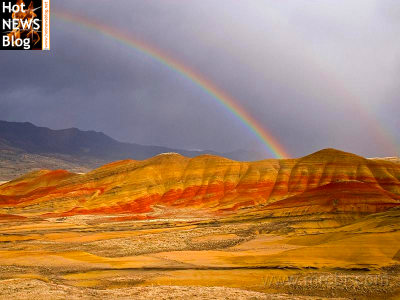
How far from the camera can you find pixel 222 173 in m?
131

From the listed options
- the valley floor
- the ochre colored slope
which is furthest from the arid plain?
the ochre colored slope

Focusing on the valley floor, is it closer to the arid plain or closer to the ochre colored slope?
the arid plain

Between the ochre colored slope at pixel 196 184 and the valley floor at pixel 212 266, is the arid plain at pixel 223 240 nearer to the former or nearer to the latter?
the valley floor at pixel 212 266

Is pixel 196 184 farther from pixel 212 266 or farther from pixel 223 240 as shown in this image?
pixel 212 266

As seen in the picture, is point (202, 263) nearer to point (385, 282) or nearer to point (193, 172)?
point (385, 282)

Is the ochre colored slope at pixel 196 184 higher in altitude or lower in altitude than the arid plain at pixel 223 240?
higher

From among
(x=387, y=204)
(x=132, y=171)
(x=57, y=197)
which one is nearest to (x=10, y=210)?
(x=57, y=197)

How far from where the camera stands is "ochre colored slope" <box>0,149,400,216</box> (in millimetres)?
109688

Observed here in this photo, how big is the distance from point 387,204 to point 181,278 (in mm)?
51718

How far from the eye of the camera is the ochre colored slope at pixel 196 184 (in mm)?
109688

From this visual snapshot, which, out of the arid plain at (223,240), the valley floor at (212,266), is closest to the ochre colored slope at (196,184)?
the arid plain at (223,240)

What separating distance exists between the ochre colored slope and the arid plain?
0.55 meters

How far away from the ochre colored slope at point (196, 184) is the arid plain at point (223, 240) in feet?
1.82

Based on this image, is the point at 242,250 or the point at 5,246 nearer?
the point at 242,250
